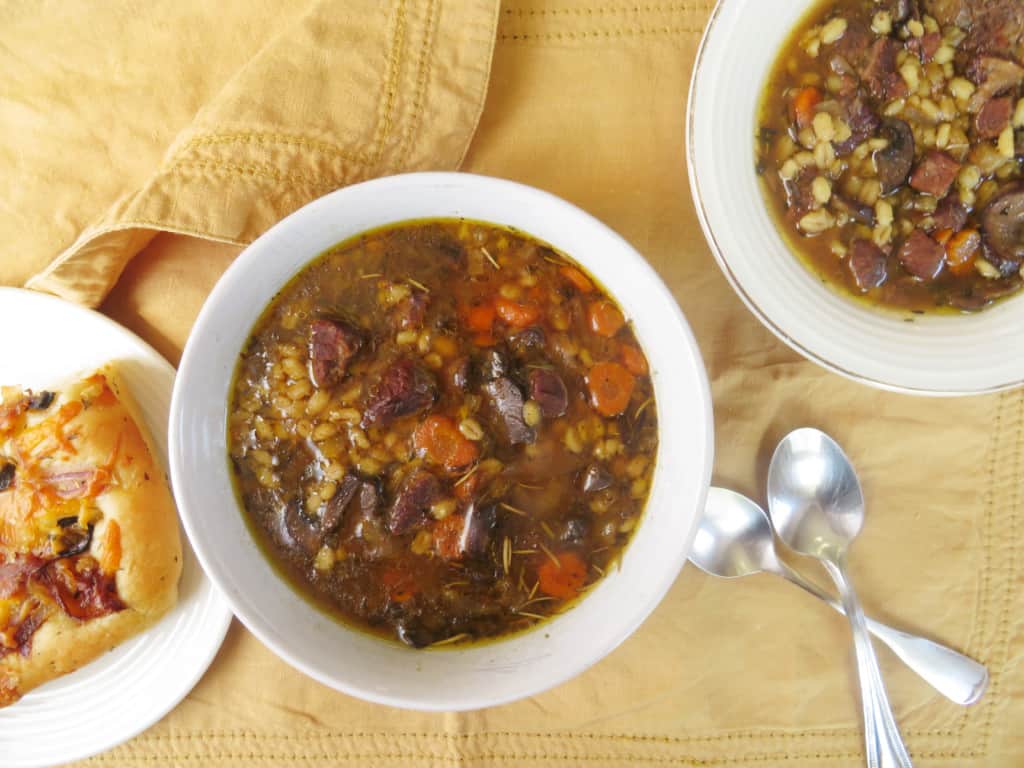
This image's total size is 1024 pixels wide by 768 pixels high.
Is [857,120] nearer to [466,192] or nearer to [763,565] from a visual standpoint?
[466,192]

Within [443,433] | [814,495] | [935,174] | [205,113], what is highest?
[205,113]

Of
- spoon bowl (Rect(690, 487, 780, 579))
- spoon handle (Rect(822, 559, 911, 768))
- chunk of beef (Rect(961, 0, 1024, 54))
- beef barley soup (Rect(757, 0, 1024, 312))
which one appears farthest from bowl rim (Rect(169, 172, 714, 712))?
chunk of beef (Rect(961, 0, 1024, 54))

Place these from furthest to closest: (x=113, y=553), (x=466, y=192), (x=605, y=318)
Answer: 1. (x=113, y=553)
2. (x=605, y=318)
3. (x=466, y=192)

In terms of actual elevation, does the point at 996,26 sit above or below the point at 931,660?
above

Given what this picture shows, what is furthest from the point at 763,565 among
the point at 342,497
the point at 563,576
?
the point at 342,497

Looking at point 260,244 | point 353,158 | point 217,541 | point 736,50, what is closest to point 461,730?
point 217,541

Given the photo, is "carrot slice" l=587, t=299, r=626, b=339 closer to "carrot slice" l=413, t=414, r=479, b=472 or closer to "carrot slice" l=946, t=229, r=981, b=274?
"carrot slice" l=413, t=414, r=479, b=472

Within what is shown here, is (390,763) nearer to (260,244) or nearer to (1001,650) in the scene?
(260,244)
